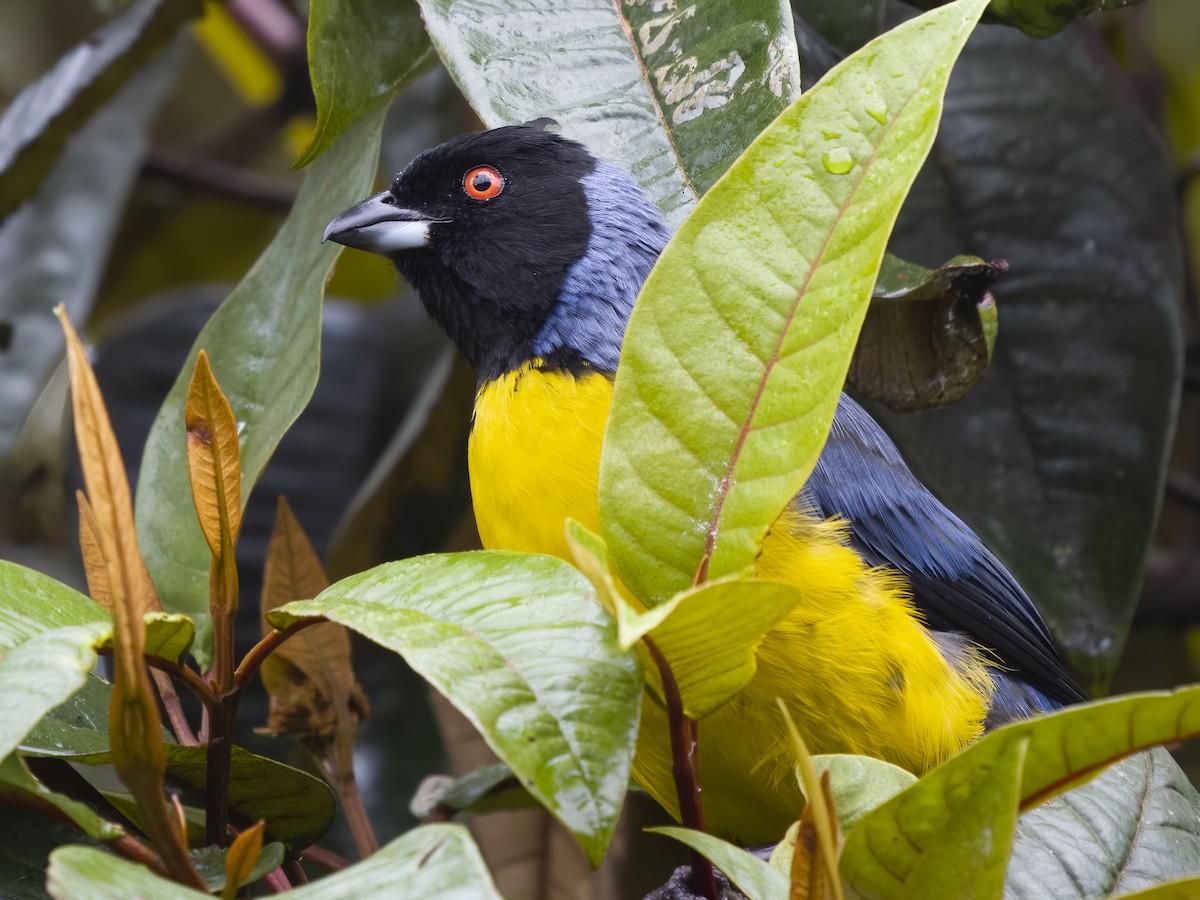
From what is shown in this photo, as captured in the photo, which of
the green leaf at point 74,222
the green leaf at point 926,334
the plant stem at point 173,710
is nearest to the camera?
the plant stem at point 173,710

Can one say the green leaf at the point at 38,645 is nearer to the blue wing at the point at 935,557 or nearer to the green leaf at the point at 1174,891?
the green leaf at the point at 1174,891

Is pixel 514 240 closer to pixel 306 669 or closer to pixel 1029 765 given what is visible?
pixel 306 669

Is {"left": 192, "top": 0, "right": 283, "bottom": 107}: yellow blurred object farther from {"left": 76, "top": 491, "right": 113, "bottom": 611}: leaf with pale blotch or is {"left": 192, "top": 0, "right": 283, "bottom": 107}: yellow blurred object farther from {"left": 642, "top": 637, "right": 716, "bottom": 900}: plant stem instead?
{"left": 642, "top": 637, "right": 716, "bottom": 900}: plant stem

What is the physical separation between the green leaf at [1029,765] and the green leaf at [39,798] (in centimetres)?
63

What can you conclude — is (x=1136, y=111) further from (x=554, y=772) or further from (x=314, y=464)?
(x=554, y=772)

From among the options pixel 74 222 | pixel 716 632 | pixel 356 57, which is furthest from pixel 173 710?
pixel 74 222

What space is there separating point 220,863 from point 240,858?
0.20 meters

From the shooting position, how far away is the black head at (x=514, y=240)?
253 centimetres

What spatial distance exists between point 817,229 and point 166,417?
1.22m

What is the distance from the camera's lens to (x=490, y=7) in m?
1.87

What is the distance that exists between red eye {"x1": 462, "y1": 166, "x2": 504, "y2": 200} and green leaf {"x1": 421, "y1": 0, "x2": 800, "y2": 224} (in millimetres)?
797

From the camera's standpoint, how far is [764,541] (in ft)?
6.02

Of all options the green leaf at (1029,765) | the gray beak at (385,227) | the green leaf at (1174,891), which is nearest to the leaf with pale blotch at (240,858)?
the green leaf at (1029,765)

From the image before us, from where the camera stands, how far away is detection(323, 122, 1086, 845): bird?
6.93 ft
